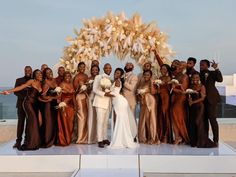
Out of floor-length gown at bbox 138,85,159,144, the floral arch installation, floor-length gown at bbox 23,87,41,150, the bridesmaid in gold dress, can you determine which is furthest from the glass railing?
floor-length gown at bbox 138,85,159,144

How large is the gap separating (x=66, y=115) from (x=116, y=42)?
2266 mm

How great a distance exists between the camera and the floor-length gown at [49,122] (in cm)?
730

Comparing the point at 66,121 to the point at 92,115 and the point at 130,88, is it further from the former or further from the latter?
the point at 130,88

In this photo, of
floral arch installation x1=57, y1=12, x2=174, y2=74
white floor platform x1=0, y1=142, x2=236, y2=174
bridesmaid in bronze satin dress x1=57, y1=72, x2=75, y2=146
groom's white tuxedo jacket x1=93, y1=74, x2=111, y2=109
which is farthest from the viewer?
floral arch installation x1=57, y1=12, x2=174, y2=74

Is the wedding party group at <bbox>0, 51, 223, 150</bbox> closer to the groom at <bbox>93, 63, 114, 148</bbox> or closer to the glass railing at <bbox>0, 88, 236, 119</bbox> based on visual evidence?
the groom at <bbox>93, 63, 114, 148</bbox>

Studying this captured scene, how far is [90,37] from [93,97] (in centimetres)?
173

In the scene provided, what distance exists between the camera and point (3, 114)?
10.9m

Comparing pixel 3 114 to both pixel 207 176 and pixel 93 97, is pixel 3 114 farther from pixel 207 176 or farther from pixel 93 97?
pixel 207 176

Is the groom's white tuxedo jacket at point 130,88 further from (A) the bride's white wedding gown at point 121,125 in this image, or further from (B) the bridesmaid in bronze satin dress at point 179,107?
(B) the bridesmaid in bronze satin dress at point 179,107

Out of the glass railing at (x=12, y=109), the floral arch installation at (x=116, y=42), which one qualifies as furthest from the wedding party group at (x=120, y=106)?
the glass railing at (x=12, y=109)

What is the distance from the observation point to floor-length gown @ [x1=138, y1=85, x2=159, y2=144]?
750 cm

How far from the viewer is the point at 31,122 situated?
713cm

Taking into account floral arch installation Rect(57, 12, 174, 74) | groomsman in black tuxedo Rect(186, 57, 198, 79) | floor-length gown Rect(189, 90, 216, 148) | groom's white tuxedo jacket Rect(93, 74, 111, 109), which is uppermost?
floral arch installation Rect(57, 12, 174, 74)

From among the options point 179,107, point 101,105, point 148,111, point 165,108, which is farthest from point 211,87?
point 101,105
